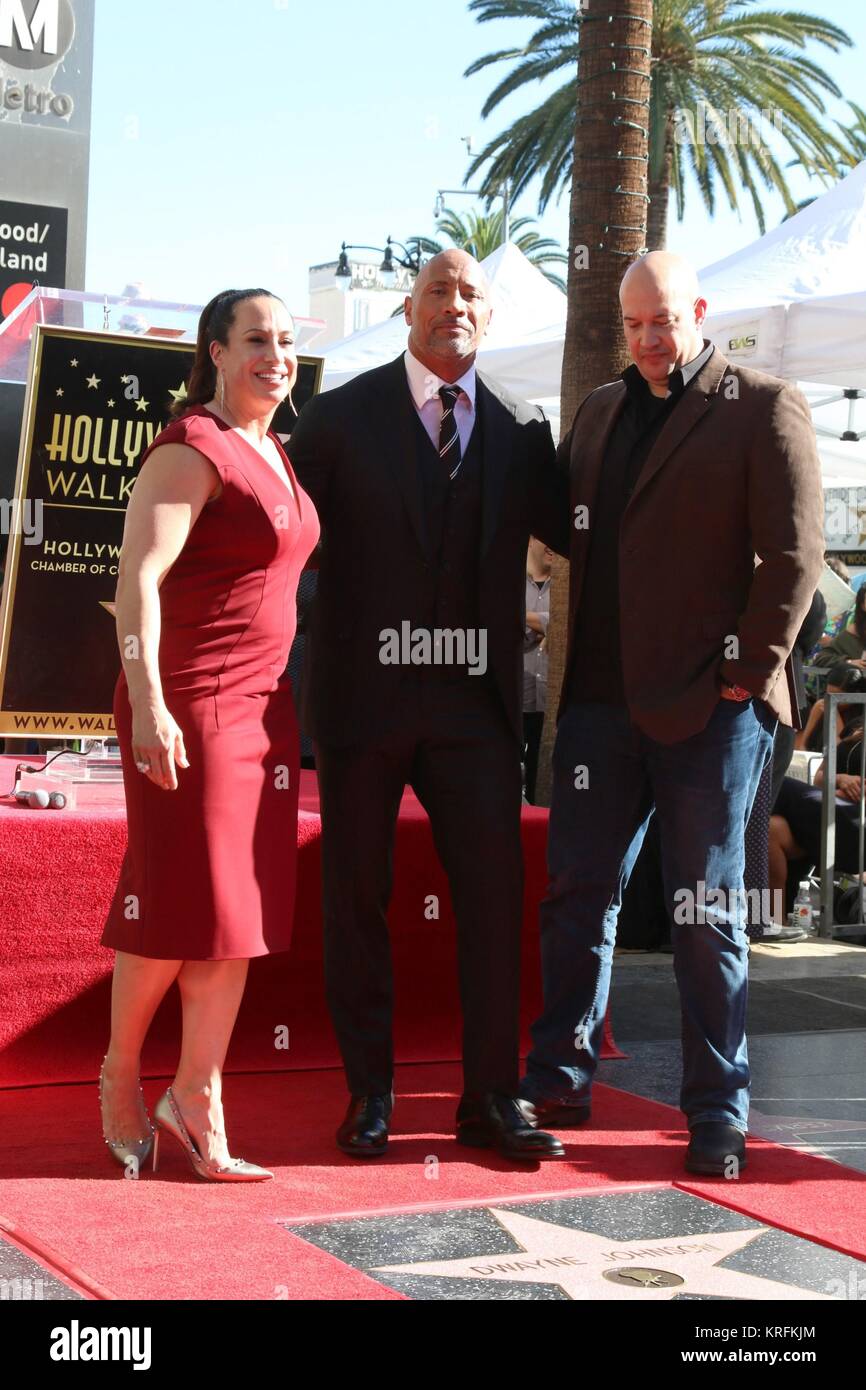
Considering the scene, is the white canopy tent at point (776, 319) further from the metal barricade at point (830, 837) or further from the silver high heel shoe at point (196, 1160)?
the silver high heel shoe at point (196, 1160)

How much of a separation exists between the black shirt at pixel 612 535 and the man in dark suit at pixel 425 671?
211 mm

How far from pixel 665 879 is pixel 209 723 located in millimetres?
1248

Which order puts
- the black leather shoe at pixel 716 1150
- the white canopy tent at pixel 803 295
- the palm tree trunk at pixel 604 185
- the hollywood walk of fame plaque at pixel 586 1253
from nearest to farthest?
the hollywood walk of fame plaque at pixel 586 1253
the black leather shoe at pixel 716 1150
the palm tree trunk at pixel 604 185
the white canopy tent at pixel 803 295

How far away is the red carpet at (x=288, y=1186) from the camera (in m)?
3.32

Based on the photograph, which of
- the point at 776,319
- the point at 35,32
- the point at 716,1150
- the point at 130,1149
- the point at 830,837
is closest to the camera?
the point at 130,1149

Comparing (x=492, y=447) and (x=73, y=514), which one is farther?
(x=73, y=514)

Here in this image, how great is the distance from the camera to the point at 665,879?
441 cm

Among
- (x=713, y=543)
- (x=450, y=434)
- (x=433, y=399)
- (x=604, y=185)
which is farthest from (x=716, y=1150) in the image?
(x=604, y=185)

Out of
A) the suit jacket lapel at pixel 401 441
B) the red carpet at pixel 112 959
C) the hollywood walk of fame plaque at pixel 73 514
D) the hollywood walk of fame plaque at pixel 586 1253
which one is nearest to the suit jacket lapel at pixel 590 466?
the suit jacket lapel at pixel 401 441

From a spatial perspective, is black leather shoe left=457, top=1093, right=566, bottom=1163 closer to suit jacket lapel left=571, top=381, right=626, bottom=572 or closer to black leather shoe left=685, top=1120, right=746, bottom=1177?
black leather shoe left=685, top=1120, right=746, bottom=1177

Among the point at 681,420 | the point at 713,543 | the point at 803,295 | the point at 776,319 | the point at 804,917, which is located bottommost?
the point at 804,917

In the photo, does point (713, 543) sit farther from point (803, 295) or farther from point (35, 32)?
point (803, 295)
